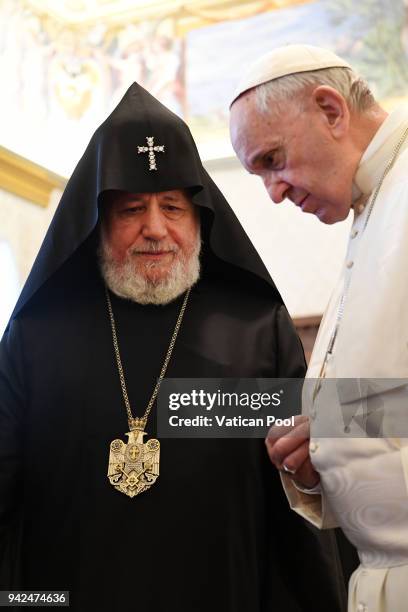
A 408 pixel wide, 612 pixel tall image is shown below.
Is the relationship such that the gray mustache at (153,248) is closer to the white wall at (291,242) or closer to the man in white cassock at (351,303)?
the man in white cassock at (351,303)

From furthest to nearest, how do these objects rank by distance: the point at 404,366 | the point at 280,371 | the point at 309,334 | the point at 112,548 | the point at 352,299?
1. the point at 309,334
2. the point at 280,371
3. the point at 112,548
4. the point at 352,299
5. the point at 404,366

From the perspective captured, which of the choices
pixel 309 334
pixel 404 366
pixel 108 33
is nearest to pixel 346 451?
pixel 404 366

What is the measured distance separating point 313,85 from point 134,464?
58.0 inches

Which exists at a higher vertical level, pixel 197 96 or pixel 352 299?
pixel 197 96

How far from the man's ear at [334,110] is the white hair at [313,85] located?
36 mm

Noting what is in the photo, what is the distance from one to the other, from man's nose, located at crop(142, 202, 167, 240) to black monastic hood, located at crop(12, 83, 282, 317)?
0.27 ft

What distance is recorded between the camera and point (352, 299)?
7.50ft

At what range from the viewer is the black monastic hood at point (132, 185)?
3.47 metres

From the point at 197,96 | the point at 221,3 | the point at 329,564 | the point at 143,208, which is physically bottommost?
the point at 329,564

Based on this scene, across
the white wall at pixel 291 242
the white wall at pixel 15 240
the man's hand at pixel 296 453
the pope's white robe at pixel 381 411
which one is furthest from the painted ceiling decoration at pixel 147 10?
the man's hand at pixel 296 453

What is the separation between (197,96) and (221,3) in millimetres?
954

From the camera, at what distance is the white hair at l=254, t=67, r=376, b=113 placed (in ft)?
8.03

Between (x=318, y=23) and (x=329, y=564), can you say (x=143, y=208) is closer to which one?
(x=329, y=564)

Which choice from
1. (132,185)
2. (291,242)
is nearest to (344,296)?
(132,185)
